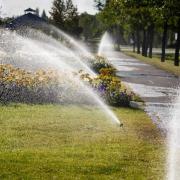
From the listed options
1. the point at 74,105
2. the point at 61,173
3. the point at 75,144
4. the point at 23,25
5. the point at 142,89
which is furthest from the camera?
the point at 23,25

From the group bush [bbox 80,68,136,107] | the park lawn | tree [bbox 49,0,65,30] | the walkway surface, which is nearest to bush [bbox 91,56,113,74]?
the walkway surface

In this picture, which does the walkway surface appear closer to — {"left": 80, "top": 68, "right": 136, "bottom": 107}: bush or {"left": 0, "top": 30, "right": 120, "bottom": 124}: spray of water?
{"left": 80, "top": 68, "right": 136, "bottom": 107}: bush

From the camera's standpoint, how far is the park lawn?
901cm

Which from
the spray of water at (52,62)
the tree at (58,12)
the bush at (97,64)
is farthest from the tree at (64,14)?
the bush at (97,64)

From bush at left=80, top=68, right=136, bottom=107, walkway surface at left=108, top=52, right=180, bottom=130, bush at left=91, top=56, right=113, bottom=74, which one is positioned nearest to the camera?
walkway surface at left=108, top=52, right=180, bottom=130

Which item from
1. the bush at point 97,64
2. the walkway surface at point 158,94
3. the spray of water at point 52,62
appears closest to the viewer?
the walkway surface at point 158,94

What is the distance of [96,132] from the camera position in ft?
41.1

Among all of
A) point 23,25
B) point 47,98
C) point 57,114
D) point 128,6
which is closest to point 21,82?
point 47,98

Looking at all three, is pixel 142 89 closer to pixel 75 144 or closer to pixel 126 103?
pixel 126 103

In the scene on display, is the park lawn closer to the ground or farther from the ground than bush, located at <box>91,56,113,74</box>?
farther from the ground

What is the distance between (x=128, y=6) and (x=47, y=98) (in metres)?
21.9

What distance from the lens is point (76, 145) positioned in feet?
36.0

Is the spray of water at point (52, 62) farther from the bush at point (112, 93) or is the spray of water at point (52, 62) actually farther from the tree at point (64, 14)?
the tree at point (64, 14)

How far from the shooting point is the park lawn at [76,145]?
9008mm
